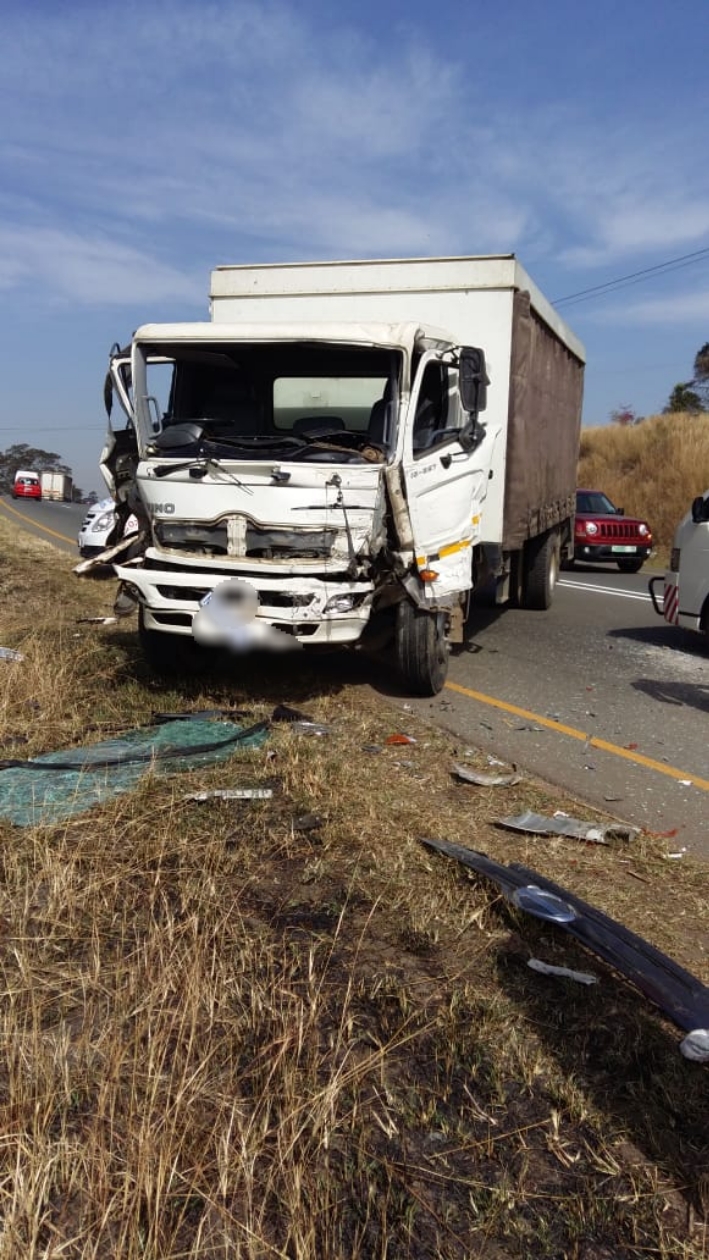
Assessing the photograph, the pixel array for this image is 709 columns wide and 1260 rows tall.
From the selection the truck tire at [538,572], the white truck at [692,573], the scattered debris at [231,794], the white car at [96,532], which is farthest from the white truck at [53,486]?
the scattered debris at [231,794]

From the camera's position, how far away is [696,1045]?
2.69 m

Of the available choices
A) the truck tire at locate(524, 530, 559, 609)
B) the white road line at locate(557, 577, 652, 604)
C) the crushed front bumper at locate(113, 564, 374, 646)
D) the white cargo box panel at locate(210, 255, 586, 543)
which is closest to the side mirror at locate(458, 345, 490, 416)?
the white cargo box panel at locate(210, 255, 586, 543)

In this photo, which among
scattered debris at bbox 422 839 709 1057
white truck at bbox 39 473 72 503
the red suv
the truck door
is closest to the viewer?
scattered debris at bbox 422 839 709 1057

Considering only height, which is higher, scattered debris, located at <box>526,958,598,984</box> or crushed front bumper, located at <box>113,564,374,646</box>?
crushed front bumper, located at <box>113,564,374,646</box>

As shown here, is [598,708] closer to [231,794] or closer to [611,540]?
[231,794]

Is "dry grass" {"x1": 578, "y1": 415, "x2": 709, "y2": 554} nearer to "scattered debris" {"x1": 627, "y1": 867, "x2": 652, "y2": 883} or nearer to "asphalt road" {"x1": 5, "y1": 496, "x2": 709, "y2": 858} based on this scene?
"asphalt road" {"x1": 5, "y1": 496, "x2": 709, "y2": 858}

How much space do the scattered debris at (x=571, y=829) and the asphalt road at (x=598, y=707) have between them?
238 mm

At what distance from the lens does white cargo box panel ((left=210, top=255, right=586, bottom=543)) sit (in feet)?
26.0

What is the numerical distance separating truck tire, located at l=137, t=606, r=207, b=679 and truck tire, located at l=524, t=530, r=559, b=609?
551 centimetres

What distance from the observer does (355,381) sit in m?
6.84

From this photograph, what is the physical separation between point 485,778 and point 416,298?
4.64 m

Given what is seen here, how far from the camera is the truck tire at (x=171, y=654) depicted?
269 inches

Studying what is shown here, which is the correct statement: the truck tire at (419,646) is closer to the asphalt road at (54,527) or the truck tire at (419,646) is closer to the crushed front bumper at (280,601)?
the crushed front bumper at (280,601)

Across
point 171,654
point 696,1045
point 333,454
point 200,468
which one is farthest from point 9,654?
point 696,1045
